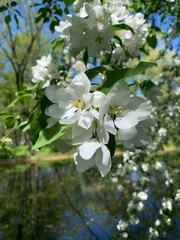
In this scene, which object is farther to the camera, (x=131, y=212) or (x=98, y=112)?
(x=131, y=212)

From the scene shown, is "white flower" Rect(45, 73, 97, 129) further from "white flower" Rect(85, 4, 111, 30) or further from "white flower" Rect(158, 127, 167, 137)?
"white flower" Rect(158, 127, 167, 137)

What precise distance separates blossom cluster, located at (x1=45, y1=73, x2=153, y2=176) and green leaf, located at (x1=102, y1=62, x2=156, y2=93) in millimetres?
30

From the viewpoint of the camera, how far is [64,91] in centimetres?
81

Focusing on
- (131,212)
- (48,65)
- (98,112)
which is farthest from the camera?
(131,212)

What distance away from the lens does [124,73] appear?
2.52 ft

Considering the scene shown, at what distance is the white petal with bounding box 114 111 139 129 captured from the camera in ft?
2.41

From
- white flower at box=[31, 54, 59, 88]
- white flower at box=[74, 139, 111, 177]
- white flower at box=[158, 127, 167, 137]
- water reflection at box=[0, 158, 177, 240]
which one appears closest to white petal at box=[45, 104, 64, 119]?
white flower at box=[74, 139, 111, 177]

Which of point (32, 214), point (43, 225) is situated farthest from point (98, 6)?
point (32, 214)

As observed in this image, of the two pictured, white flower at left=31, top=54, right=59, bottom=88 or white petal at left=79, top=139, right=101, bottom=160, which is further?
white flower at left=31, top=54, right=59, bottom=88

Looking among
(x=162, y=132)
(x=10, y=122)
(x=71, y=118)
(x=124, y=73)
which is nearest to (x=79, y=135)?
(x=71, y=118)

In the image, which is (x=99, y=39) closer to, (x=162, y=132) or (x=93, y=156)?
(x=93, y=156)

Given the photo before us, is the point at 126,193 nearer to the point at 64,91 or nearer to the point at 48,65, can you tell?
the point at 48,65

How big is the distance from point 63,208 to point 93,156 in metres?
7.39

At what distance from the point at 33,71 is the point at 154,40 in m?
0.72
